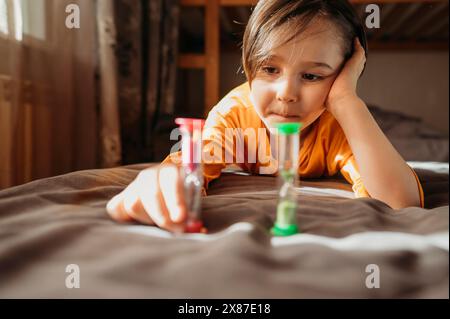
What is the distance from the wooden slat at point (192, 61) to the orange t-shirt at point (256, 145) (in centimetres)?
62

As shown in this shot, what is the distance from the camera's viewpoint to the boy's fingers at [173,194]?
0.35 m

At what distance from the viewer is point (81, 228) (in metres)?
0.36

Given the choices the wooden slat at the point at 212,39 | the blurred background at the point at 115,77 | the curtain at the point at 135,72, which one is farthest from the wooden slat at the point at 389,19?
the curtain at the point at 135,72

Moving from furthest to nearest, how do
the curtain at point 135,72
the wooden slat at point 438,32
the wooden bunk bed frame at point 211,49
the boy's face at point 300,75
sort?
the wooden slat at point 438,32, the curtain at point 135,72, the wooden bunk bed frame at point 211,49, the boy's face at point 300,75

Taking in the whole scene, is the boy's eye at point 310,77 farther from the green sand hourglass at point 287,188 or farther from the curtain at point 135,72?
the curtain at point 135,72

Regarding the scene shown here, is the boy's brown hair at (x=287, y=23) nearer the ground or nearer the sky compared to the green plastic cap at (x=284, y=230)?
nearer the sky

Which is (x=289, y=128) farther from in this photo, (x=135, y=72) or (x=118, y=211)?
(x=135, y=72)

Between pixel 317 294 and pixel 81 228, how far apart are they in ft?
0.71

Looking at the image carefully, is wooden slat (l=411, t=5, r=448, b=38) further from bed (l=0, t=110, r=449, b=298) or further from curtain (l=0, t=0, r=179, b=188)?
bed (l=0, t=110, r=449, b=298)

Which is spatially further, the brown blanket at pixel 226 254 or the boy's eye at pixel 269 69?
the boy's eye at pixel 269 69

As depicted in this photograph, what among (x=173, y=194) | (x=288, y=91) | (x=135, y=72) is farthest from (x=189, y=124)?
(x=135, y=72)

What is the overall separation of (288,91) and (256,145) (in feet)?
0.69

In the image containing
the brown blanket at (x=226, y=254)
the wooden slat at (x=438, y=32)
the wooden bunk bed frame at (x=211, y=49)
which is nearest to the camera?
the brown blanket at (x=226, y=254)

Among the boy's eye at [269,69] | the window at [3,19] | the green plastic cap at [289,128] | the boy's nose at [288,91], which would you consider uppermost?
the window at [3,19]
